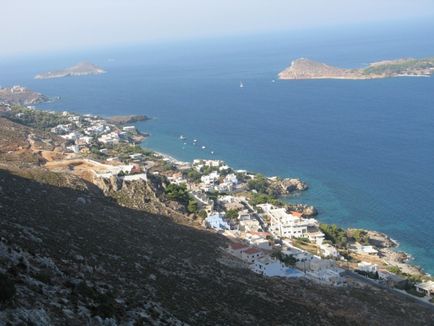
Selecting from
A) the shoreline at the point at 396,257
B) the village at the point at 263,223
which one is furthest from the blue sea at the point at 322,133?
the village at the point at 263,223

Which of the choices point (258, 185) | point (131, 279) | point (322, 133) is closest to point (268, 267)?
point (131, 279)

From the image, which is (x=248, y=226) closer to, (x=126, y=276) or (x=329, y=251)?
(x=329, y=251)

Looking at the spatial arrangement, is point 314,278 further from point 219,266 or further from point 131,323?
point 131,323

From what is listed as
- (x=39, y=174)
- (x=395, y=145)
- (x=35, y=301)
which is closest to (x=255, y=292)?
(x=35, y=301)

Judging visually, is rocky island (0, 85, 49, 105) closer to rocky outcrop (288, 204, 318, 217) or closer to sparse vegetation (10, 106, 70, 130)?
sparse vegetation (10, 106, 70, 130)

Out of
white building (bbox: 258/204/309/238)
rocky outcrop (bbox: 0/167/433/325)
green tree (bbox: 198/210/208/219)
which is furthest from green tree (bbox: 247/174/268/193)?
rocky outcrop (bbox: 0/167/433/325)

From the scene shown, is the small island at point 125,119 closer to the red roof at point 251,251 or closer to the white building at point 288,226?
the white building at point 288,226
